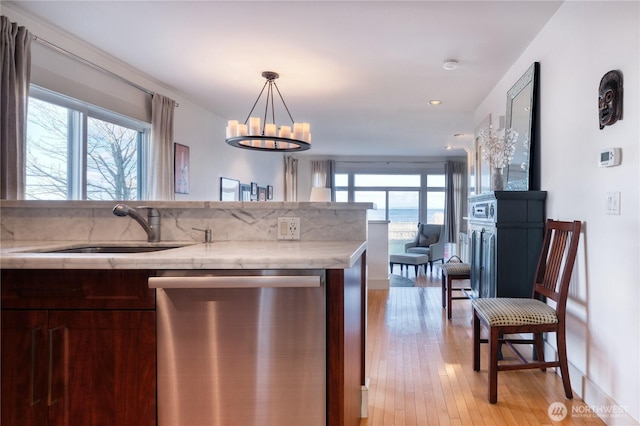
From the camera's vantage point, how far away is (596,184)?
1.97 m

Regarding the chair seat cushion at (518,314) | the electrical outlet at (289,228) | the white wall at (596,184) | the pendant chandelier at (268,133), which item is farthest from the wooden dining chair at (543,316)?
the pendant chandelier at (268,133)

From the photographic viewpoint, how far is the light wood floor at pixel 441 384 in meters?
1.92

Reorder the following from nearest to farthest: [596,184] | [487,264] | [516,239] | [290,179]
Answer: [596,184] → [516,239] → [487,264] → [290,179]

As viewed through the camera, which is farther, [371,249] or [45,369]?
[371,249]

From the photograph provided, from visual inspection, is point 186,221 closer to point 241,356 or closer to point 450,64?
point 241,356

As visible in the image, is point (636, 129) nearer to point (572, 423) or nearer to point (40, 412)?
point (572, 423)

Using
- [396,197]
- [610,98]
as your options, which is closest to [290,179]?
[396,197]

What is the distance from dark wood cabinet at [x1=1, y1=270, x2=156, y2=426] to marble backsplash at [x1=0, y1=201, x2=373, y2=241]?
24.7 inches

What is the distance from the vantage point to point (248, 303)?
1196 millimetres

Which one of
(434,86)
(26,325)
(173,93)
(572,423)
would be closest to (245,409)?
(26,325)

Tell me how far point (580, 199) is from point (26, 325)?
8.74 feet

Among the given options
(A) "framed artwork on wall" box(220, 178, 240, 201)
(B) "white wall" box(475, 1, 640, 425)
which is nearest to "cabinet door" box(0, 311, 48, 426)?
(B) "white wall" box(475, 1, 640, 425)

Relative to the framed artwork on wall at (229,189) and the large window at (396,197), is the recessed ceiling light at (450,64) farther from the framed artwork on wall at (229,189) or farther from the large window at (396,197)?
the large window at (396,197)

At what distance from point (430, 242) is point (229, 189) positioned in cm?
395
